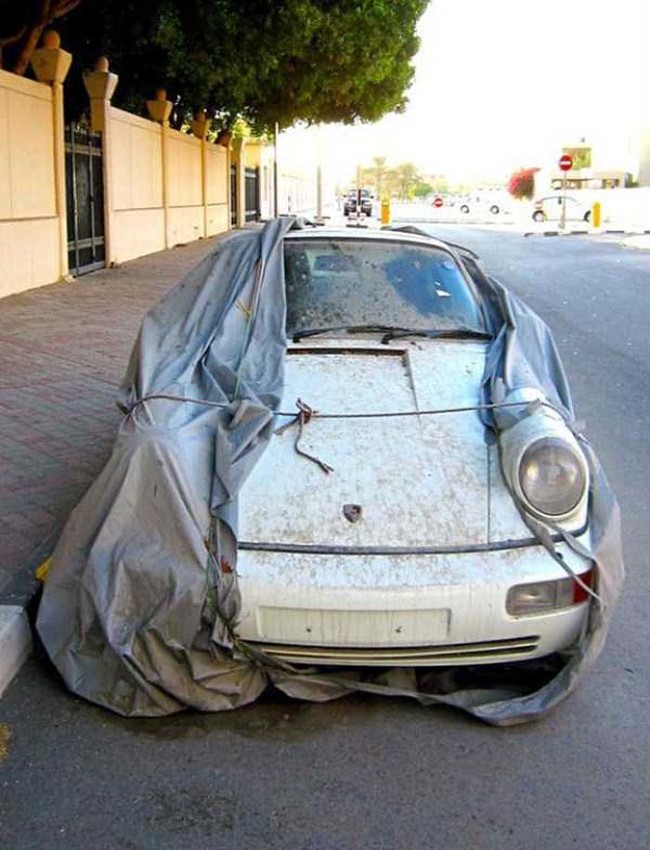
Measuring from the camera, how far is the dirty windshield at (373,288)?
479 centimetres

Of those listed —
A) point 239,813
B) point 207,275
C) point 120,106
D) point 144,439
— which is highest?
point 120,106

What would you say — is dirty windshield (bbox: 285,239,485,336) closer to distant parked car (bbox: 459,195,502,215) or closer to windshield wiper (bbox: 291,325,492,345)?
windshield wiper (bbox: 291,325,492,345)

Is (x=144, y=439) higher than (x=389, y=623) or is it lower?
higher

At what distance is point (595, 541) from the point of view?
349cm

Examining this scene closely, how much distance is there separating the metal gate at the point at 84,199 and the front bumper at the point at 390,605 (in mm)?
14096

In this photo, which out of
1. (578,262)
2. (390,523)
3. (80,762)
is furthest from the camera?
(578,262)

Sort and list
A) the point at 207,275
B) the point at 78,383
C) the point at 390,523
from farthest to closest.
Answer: the point at 78,383 → the point at 207,275 → the point at 390,523

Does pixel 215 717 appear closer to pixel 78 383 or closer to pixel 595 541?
pixel 595 541

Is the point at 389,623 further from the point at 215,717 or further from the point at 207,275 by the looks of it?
the point at 207,275

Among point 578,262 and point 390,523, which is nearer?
point 390,523

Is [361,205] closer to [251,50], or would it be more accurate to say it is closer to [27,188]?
[251,50]

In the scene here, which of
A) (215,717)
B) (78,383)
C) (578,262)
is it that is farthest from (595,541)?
(578,262)

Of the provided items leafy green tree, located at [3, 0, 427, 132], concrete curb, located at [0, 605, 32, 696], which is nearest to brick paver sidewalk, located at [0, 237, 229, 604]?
concrete curb, located at [0, 605, 32, 696]

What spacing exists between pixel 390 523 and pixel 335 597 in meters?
0.35
